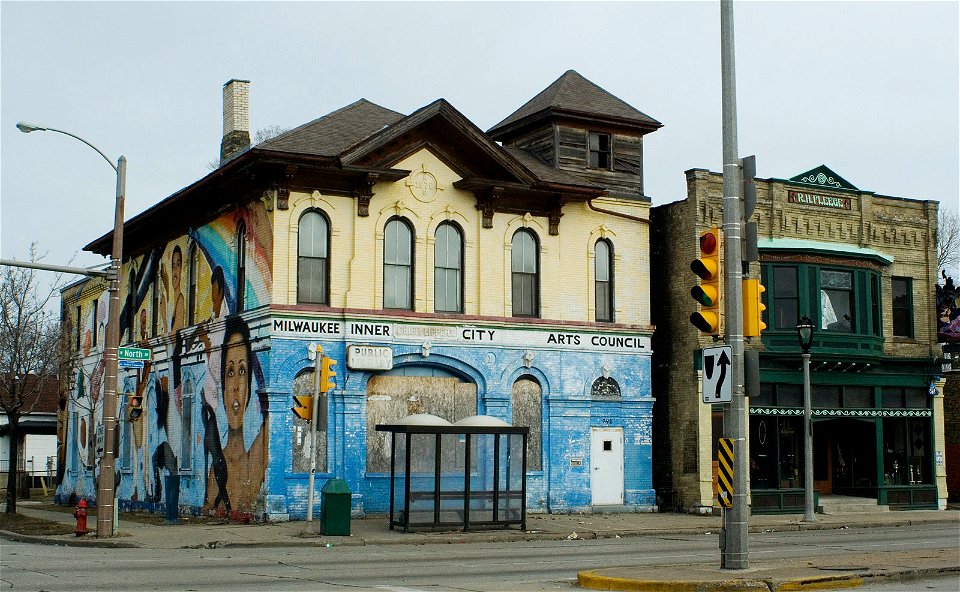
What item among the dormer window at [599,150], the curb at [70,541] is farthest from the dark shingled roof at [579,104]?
the curb at [70,541]

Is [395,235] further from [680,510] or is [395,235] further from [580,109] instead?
[680,510]

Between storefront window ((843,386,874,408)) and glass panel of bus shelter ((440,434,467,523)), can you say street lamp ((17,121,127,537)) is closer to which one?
glass panel of bus shelter ((440,434,467,523))

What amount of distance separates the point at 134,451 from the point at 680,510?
55.3ft

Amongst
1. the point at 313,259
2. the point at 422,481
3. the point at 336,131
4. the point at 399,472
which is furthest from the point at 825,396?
the point at 336,131

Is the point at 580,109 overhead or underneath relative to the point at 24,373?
overhead

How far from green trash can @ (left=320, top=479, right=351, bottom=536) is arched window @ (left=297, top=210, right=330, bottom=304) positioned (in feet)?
20.0

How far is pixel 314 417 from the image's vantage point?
25469 mm

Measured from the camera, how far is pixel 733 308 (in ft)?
55.0

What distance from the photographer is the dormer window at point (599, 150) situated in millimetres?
34938

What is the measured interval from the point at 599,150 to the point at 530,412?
26.4 ft

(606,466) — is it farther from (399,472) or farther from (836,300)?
(836,300)

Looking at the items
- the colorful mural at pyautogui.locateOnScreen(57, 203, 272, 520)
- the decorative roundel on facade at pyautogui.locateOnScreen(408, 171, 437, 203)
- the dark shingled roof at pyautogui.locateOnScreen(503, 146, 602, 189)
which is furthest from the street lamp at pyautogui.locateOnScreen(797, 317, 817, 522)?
the colorful mural at pyautogui.locateOnScreen(57, 203, 272, 520)

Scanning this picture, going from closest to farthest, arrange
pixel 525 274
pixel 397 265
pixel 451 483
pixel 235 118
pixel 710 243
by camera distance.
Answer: pixel 710 243, pixel 451 483, pixel 397 265, pixel 525 274, pixel 235 118

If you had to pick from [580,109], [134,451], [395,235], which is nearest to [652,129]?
[580,109]
